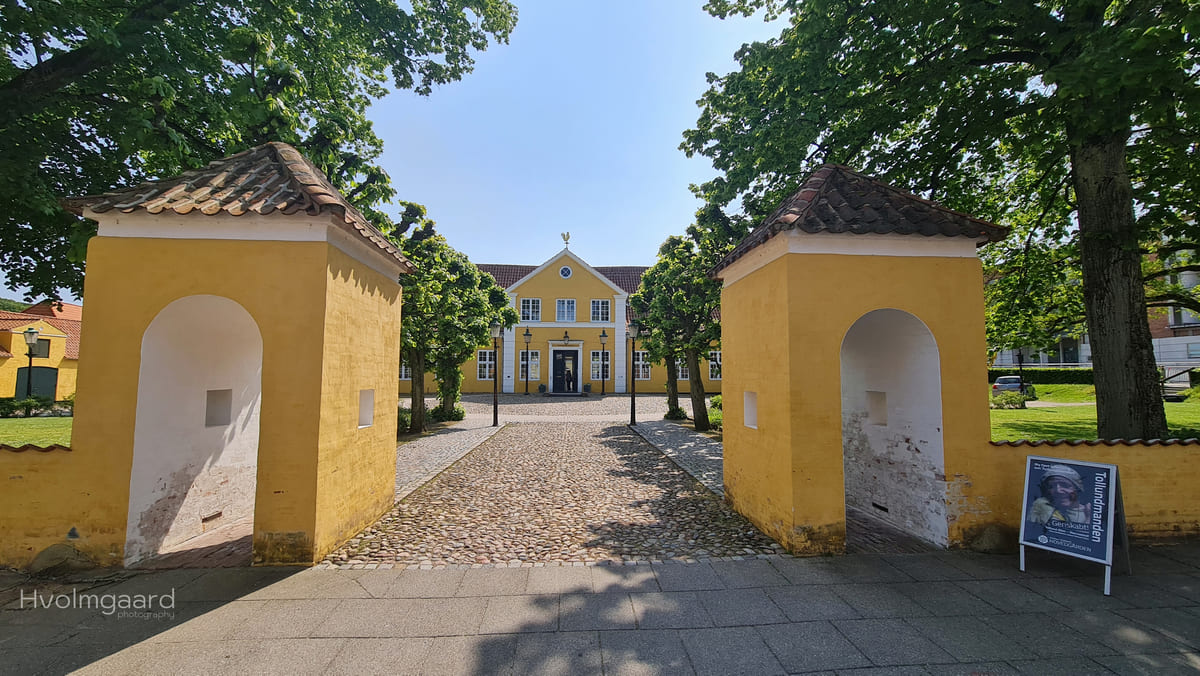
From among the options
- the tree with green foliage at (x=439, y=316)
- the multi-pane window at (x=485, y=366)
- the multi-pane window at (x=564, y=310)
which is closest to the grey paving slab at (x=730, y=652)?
the tree with green foliage at (x=439, y=316)

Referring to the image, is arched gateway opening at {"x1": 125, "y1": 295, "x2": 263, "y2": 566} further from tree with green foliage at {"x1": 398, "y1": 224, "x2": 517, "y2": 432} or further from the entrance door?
the entrance door

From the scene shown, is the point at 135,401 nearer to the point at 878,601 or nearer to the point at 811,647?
the point at 811,647

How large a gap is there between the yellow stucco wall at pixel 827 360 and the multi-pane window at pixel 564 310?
27823 mm

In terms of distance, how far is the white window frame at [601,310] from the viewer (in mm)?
33125

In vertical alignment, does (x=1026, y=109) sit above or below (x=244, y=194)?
above

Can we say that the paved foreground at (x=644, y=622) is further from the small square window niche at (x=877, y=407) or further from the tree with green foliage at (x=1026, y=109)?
the tree with green foliage at (x=1026, y=109)

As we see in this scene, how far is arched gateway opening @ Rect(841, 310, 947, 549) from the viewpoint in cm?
518

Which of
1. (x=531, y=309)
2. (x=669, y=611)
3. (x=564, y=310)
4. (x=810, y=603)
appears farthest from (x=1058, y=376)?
(x=669, y=611)

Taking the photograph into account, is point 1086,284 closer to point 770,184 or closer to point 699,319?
point 770,184

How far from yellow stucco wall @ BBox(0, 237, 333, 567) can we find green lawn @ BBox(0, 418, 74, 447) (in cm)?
788

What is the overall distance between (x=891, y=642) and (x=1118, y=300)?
6334 mm

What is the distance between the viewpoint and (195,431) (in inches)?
213

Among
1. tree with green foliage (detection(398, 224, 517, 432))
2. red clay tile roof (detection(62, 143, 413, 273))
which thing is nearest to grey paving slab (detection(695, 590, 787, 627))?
red clay tile roof (detection(62, 143, 413, 273))

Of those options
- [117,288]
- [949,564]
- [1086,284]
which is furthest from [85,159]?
[1086,284]
